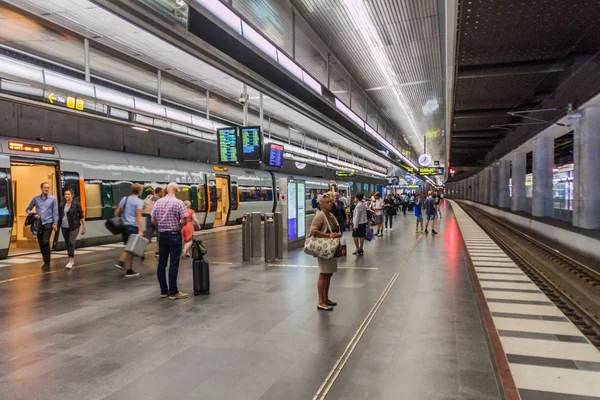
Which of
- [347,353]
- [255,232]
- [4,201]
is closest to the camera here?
[347,353]

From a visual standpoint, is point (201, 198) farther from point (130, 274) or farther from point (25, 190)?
point (130, 274)

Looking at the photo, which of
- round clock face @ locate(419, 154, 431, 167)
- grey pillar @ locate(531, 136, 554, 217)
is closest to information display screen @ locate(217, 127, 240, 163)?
grey pillar @ locate(531, 136, 554, 217)

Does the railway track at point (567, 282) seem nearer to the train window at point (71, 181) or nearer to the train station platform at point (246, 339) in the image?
the train station platform at point (246, 339)

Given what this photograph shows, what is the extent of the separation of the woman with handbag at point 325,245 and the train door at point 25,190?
9.50 m

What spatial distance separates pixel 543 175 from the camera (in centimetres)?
2145

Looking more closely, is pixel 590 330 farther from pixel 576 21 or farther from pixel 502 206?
pixel 502 206

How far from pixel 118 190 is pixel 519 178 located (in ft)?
82.1

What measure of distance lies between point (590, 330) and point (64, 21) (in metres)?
9.23

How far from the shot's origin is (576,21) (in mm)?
8805

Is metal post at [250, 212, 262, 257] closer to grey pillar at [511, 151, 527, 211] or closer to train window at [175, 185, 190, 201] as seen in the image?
train window at [175, 185, 190, 201]

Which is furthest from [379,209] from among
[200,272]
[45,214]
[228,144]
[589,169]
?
[45,214]

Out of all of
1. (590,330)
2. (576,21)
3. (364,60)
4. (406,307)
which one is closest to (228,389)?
(406,307)

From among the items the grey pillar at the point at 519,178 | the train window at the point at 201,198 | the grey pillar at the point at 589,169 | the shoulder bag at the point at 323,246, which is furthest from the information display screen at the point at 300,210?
the grey pillar at the point at 519,178

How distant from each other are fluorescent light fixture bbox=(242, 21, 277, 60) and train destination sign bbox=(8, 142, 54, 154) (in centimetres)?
690
